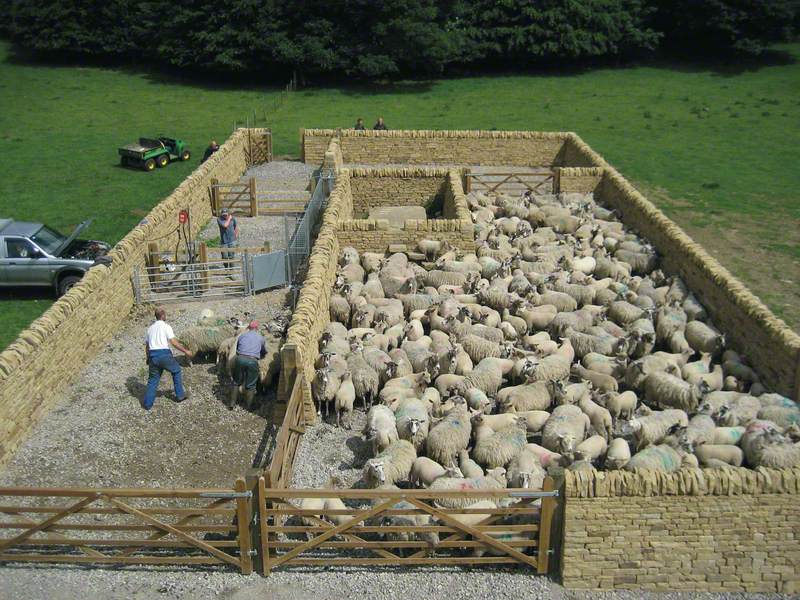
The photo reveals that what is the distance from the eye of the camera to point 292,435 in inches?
525

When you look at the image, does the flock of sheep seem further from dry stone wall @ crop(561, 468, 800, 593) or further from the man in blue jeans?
the man in blue jeans

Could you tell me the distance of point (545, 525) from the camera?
33.5 feet

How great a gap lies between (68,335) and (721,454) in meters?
11.9

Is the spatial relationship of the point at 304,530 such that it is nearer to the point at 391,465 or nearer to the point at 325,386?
the point at 391,465

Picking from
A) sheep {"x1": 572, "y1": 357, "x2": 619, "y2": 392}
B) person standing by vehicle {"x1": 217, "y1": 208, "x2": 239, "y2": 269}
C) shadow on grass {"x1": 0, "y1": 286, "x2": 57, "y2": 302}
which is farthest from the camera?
person standing by vehicle {"x1": 217, "y1": 208, "x2": 239, "y2": 269}

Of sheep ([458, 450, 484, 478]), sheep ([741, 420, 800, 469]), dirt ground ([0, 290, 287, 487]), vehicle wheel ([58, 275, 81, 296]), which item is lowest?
vehicle wheel ([58, 275, 81, 296])

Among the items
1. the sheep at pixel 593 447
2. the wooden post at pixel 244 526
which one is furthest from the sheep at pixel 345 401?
the wooden post at pixel 244 526

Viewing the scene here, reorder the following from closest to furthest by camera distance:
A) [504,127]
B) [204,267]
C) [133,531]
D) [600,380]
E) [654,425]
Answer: [133,531] → [654,425] → [600,380] → [204,267] → [504,127]

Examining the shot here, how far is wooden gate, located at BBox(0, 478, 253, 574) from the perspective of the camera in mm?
10188

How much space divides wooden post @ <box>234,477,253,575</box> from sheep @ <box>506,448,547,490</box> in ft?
12.9

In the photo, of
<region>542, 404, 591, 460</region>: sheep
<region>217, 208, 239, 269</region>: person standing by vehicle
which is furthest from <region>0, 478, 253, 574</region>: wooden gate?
<region>217, 208, 239, 269</region>: person standing by vehicle

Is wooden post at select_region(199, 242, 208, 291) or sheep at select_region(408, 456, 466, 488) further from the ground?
sheep at select_region(408, 456, 466, 488)

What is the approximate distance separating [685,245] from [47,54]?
56.3 m

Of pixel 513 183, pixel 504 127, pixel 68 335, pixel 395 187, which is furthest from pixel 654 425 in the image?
pixel 504 127
